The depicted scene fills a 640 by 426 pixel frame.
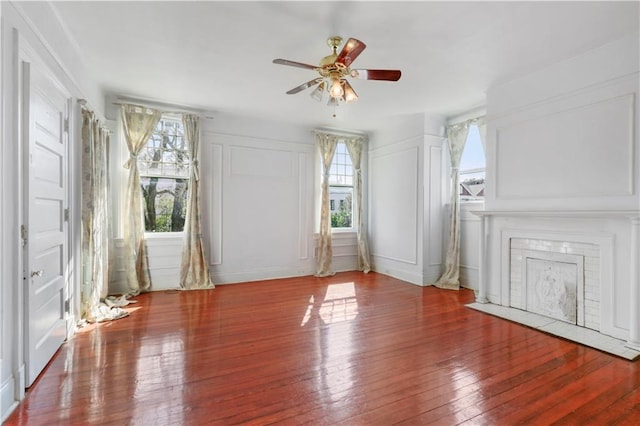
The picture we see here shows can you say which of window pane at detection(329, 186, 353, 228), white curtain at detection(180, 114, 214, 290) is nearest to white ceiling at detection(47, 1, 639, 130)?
white curtain at detection(180, 114, 214, 290)

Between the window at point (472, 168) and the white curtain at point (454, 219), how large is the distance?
0.33 feet

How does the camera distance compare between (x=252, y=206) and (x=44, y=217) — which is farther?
(x=252, y=206)

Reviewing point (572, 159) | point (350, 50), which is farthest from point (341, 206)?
point (350, 50)

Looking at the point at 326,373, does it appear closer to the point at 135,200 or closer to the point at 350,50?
the point at 350,50

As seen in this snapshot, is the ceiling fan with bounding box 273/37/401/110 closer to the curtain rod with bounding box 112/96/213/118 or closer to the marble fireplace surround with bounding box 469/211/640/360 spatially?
the marble fireplace surround with bounding box 469/211/640/360

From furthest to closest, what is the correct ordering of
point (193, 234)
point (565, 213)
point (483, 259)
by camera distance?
point (193, 234) → point (483, 259) → point (565, 213)

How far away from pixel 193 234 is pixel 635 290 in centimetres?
517

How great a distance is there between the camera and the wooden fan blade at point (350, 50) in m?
2.37

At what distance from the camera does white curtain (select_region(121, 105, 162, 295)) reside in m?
4.48

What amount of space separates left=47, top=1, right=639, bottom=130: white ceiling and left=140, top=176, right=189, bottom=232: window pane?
4.38 feet

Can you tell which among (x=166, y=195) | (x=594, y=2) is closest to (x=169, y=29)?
(x=166, y=195)

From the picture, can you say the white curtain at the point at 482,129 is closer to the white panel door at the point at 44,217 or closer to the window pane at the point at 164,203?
the window pane at the point at 164,203

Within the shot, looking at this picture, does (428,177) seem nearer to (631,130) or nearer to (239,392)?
(631,130)

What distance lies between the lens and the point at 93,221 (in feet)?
11.2
